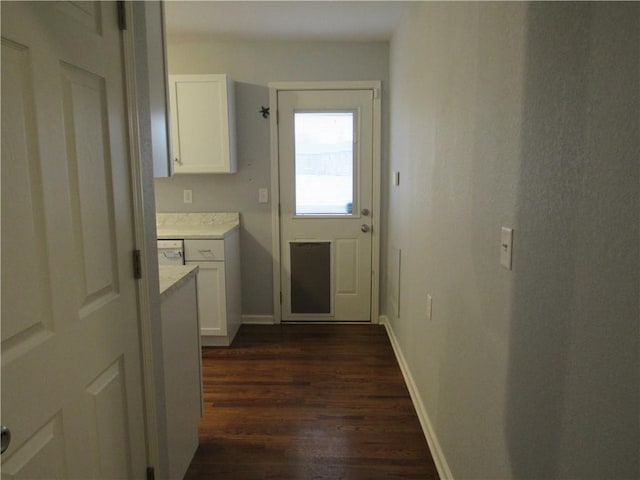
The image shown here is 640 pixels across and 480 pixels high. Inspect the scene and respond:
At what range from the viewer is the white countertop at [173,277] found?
5.65 ft

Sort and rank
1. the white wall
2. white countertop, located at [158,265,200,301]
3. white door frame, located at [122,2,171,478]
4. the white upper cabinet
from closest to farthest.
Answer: the white wall, white door frame, located at [122,2,171,478], white countertop, located at [158,265,200,301], the white upper cabinet

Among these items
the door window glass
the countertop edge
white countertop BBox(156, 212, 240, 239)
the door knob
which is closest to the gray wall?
white countertop BBox(156, 212, 240, 239)

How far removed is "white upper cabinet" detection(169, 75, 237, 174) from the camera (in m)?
3.56

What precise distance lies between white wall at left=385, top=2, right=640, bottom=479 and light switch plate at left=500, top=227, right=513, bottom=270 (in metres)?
0.02

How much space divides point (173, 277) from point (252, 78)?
8.00 ft

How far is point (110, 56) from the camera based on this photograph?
1.29 metres

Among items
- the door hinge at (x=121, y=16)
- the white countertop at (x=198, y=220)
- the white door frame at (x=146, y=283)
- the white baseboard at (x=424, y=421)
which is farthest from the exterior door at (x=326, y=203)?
the door hinge at (x=121, y=16)

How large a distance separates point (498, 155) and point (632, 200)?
64 cm

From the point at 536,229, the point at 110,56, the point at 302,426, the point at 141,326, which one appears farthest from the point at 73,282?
the point at 302,426

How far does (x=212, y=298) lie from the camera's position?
3463 mm

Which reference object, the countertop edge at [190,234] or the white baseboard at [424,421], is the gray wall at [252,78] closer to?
the countertop edge at [190,234]

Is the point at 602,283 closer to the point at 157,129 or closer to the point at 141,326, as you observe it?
the point at 141,326

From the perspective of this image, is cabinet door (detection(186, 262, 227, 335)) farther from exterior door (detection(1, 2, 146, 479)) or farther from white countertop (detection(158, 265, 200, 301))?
exterior door (detection(1, 2, 146, 479))

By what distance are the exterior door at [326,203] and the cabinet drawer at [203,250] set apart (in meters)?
0.72
